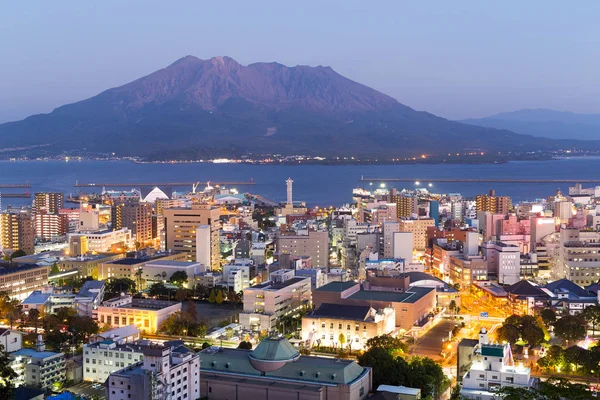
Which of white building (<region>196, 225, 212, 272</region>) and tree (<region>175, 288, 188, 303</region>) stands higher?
white building (<region>196, 225, 212, 272</region>)

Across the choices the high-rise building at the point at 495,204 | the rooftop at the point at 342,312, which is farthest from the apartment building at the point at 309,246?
the high-rise building at the point at 495,204

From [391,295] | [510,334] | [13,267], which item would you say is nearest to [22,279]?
[13,267]

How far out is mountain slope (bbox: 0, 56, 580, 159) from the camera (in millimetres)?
86000

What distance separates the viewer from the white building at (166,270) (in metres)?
18.3

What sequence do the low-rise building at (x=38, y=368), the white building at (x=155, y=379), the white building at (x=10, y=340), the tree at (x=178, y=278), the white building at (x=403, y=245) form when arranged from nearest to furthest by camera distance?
the white building at (x=155, y=379) → the low-rise building at (x=38, y=368) → the white building at (x=10, y=340) → the tree at (x=178, y=278) → the white building at (x=403, y=245)

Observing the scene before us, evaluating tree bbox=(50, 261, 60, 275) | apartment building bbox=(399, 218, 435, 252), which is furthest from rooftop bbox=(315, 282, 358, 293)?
apartment building bbox=(399, 218, 435, 252)

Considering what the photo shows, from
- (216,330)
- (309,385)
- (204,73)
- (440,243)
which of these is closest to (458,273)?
(440,243)

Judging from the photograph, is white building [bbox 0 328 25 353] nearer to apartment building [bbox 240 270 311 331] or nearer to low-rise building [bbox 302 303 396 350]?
apartment building [bbox 240 270 311 331]

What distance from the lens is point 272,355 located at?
9.65 m

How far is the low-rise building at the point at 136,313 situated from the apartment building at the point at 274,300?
4.68 feet

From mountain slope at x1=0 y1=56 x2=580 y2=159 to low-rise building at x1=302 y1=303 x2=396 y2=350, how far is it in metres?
66.4

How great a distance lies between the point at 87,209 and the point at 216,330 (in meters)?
16.5

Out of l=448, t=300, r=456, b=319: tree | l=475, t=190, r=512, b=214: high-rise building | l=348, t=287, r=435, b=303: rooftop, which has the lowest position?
l=448, t=300, r=456, b=319: tree

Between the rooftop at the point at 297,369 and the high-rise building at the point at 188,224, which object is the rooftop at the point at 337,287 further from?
the high-rise building at the point at 188,224
